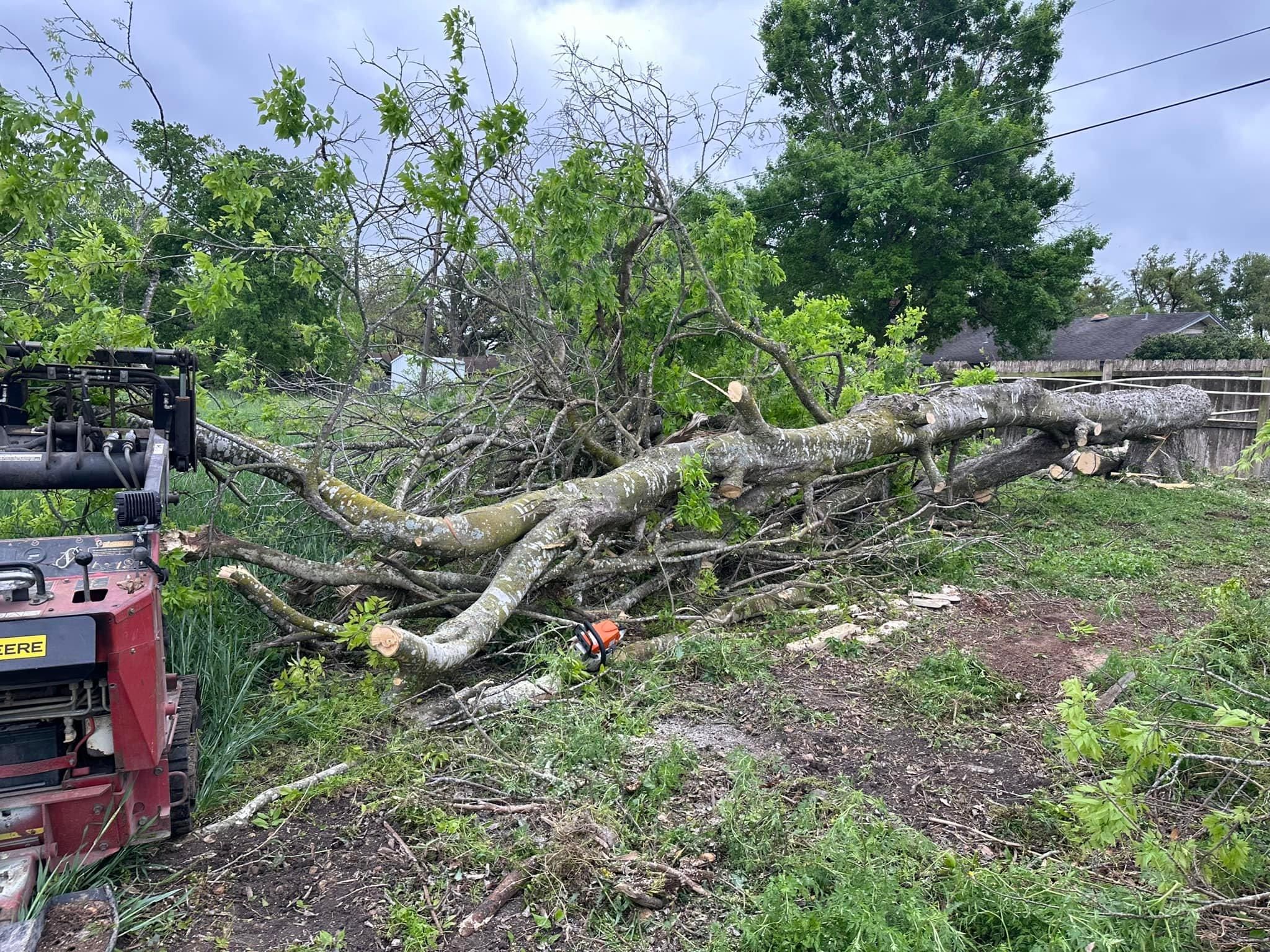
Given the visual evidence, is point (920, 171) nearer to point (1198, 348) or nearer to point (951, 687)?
point (1198, 348)

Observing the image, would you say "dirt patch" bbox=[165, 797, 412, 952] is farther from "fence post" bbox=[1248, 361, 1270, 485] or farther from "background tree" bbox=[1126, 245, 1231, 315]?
"background tree" bbox=[1126, 245, 1231, 315]

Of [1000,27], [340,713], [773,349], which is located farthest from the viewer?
[1000,27]

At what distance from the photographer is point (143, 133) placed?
6.91m

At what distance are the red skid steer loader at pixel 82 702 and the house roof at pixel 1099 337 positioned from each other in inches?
1212

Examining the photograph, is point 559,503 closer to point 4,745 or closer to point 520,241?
point 520,241

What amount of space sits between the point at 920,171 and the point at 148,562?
22.3 m

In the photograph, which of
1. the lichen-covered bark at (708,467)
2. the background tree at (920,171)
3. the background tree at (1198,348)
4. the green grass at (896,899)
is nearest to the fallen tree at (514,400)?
the lichen-covered bark at (708,467)

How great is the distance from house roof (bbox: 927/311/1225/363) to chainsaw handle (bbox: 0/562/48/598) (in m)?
31.2

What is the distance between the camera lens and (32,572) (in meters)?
2.82

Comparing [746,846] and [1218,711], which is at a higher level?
[1218,711]

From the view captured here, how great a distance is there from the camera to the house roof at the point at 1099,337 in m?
31.3

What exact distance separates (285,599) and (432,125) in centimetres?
327

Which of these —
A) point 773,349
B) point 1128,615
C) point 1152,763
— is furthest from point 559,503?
point 1128,615

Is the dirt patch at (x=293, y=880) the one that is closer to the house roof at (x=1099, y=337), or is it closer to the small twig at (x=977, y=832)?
the small twig at (x=977, y=832)
